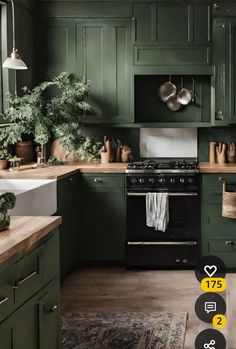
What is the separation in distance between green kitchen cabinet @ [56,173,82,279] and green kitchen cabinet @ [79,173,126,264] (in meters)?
0.09

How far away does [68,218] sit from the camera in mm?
5582

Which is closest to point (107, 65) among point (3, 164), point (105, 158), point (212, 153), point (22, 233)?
point (105, 158)

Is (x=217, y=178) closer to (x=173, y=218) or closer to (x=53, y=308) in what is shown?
(x=173, y=218)

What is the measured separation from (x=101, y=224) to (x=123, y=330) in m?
1.82

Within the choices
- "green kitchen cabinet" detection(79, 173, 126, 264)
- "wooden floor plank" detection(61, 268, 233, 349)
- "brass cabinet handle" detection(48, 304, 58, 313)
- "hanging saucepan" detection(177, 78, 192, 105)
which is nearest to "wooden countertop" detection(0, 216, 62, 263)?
"brass cabinet handle" detection(48, 304, 58, 313)

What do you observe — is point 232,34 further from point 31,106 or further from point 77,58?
point 31,106

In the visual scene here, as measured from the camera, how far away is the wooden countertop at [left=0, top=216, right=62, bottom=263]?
7.75 ft

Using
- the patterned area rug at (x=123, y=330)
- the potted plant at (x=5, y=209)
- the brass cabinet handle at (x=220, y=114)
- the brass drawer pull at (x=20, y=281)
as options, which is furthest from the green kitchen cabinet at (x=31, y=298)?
the brass cabinet handle at (x=220, y=114)

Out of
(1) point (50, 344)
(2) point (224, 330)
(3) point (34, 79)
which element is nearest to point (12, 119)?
(3) point (34, 79)

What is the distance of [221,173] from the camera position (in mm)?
5816

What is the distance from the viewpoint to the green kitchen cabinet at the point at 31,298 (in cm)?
235

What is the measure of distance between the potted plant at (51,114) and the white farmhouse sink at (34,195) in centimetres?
60

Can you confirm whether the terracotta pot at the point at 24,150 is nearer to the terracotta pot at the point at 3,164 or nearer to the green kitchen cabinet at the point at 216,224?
the terracotta pot at the point at 3,164

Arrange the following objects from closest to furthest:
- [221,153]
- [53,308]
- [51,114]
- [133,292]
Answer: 1. [53,308]
2. [133,292]
3. [51,114]
4. [221,153]
